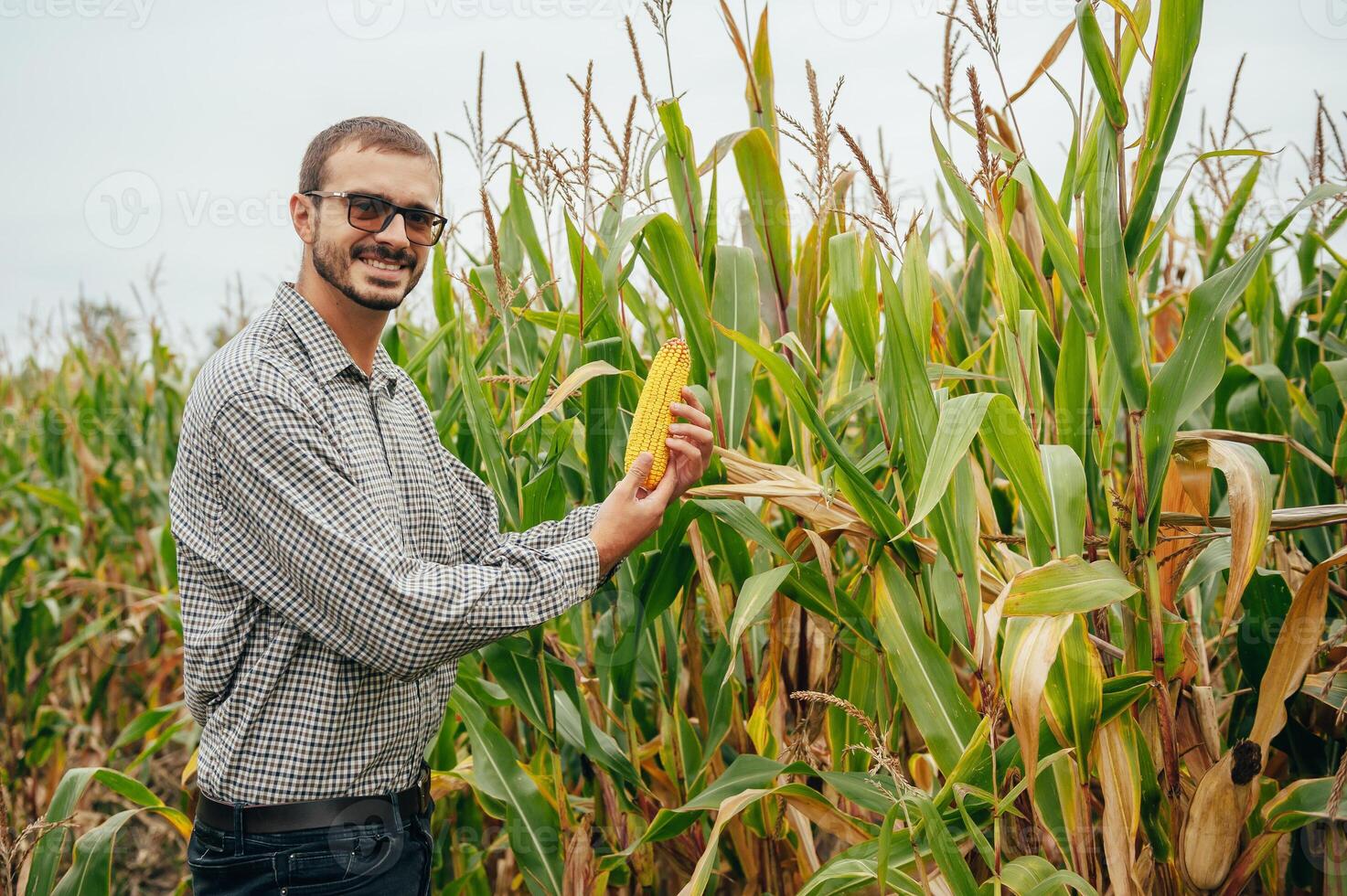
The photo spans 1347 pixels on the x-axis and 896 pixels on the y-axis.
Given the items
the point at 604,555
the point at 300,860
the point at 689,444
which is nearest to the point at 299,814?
the point at 300,860

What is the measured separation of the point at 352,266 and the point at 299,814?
99cm

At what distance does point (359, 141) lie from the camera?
1.80 m

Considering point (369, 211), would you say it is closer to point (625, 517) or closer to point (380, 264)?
point (380, 264)

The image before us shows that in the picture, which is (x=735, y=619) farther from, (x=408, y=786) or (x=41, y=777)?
(x=41, y=777)

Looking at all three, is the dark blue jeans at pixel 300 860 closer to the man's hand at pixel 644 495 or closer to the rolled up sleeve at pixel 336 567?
the rolled up sleeve at pixel 336 567

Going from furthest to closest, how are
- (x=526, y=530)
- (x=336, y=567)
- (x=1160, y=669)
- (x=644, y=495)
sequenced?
(x=526, y=530) → (x=644, y=495) → (x=1160, y=669) → (x=336, y=567)

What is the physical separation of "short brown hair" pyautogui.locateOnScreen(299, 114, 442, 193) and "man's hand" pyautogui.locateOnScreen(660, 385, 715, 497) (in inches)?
27.8

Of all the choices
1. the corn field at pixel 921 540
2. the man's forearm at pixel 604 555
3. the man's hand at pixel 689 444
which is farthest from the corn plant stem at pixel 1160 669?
the man's forearm at pixel 604 555

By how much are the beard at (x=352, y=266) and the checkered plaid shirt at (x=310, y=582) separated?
81mm

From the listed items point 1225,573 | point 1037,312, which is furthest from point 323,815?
point 1225,573

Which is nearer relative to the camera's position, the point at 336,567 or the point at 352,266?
the point at 336,567

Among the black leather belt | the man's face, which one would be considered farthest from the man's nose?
the black leather belt

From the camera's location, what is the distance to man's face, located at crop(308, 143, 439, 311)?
5.89 ft

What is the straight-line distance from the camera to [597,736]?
2.19m
